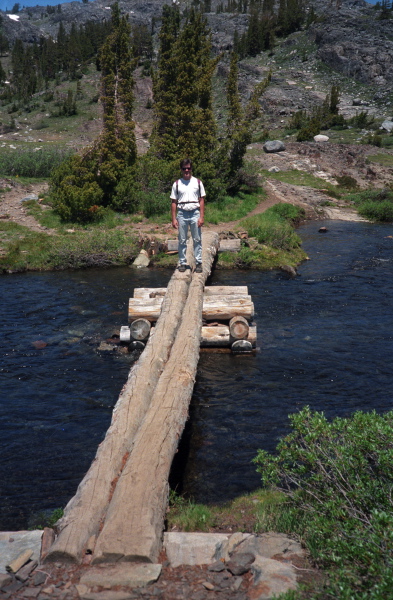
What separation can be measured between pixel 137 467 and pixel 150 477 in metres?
0.25

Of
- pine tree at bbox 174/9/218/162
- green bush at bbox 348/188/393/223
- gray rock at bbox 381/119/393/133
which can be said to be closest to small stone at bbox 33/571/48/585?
pine tree at bbox 174/9/218/162

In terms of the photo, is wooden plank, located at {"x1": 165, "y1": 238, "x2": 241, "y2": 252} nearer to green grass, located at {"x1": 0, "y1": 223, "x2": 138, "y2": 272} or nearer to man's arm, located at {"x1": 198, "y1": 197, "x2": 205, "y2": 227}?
green grass, located at {"x1": 0, "y1": 223, "x2": 138, "y2": 272}

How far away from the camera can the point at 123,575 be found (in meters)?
4.81

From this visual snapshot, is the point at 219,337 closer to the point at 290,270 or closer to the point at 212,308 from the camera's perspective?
the point at 212,308

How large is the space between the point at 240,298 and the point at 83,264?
29.0 feet

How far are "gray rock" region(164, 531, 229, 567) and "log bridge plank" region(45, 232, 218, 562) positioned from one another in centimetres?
21

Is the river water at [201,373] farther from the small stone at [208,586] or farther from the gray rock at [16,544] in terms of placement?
the small stone at [208,586]

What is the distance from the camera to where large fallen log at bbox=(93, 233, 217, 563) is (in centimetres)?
509

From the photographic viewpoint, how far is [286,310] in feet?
51.7

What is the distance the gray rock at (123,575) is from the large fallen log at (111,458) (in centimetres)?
33

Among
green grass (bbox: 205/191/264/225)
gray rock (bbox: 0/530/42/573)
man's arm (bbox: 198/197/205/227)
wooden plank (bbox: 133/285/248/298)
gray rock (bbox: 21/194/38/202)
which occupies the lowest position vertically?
green grass (bbox: 205/191/264/225)

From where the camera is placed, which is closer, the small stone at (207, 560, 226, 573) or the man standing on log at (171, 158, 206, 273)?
the small stone at (207, 560, 226, 573)

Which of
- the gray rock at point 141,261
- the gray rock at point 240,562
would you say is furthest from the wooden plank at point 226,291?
the gray rock at point 240,562

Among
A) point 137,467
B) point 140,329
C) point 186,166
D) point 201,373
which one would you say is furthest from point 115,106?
point 137,467
